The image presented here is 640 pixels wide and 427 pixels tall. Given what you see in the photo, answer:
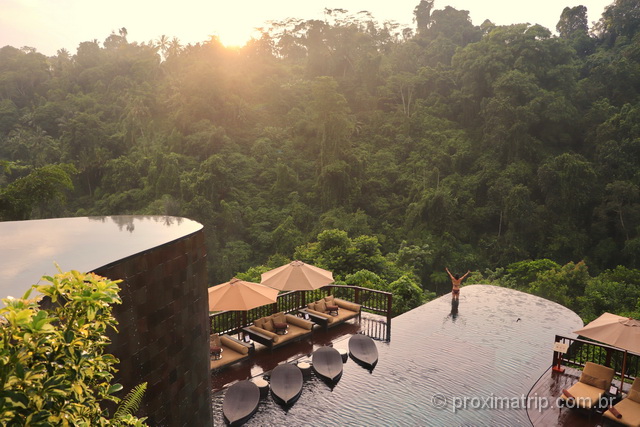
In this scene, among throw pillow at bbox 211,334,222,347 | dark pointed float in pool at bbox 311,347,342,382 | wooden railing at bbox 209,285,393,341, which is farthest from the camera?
wooden railing at bbox 209,285,393,341

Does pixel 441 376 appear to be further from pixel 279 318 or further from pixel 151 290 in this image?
pixel 151 290

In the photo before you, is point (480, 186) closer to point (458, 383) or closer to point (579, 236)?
point (579, 236)

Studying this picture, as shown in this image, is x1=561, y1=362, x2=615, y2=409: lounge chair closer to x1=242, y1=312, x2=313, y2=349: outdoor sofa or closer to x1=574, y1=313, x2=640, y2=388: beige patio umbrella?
x1=574, y1=313, x2=640, y2=388: beige patio umbrella

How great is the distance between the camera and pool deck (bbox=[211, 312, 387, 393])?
8320 millimetres

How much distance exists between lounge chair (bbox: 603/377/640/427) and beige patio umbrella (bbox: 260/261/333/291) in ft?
20.5

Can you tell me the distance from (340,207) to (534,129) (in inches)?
632

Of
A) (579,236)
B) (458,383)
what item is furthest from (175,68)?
(458,383)

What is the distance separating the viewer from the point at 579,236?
2497cm

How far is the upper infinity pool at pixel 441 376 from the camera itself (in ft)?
23.0

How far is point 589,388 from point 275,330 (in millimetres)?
6367

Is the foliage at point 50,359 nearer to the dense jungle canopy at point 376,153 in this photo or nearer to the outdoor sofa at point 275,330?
the outdoor sofa at point 275,330

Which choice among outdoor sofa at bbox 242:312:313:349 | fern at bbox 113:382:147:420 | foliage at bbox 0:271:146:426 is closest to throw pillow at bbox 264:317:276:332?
outdoor sofa at bbox 242:312:313:349

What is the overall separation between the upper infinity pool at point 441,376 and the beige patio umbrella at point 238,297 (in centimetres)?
185

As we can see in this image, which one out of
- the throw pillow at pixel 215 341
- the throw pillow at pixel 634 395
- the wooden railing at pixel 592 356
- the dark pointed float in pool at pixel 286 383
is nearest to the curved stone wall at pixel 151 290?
the dark pointed float in pool at pixel 286 383
